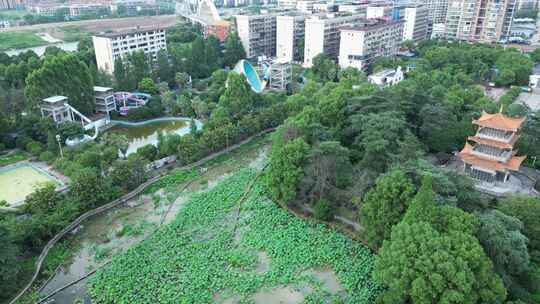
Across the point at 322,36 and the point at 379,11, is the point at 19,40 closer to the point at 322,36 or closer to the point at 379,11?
the point at 322,36

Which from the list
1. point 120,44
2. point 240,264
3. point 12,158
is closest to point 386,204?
point 240,264

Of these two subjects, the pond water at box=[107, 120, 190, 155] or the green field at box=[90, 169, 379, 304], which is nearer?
the green field at box=[90, 169, 379, 304]

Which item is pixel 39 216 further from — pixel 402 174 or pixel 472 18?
pixel 472 18

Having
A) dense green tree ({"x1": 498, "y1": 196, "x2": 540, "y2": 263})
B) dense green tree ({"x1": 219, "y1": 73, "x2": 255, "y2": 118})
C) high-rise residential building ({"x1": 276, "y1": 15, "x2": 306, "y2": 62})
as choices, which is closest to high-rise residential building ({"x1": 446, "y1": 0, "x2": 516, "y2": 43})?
high-rise residential building ({"x1": 276, "y1": 15, "x2": 306, "y2": 62})

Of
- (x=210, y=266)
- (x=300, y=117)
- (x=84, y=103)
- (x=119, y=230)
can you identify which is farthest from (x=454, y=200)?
(x=84, y=103)

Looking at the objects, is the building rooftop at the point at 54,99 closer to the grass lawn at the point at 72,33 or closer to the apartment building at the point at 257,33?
the apartment building at the point at 257,33

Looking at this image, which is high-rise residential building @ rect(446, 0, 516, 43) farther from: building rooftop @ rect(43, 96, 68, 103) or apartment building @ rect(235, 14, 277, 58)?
building rooftop @ rect(43, 96, 68, 103)
